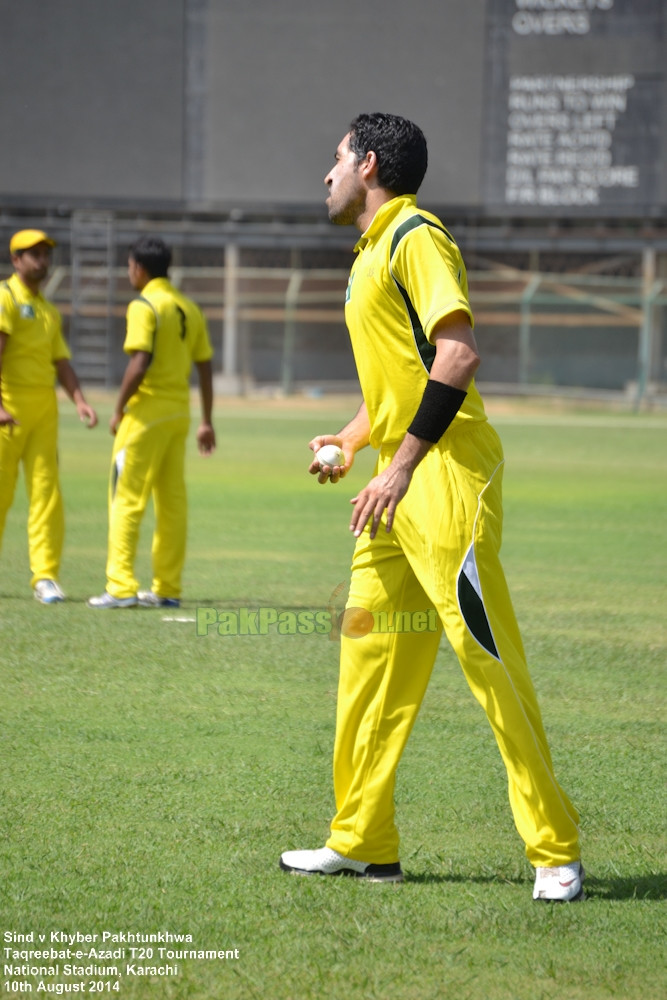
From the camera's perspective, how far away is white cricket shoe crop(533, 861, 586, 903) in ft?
11.3

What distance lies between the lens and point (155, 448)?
307 inches

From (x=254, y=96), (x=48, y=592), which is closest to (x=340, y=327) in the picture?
(x=254, y=96)

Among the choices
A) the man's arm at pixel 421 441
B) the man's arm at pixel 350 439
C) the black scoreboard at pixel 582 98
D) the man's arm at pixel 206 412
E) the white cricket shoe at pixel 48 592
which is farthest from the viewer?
the black scoreboard at pixel 582 98

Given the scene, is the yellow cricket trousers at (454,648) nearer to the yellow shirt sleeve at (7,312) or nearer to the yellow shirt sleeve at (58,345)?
the yellow shirt sleeve at (7,312)

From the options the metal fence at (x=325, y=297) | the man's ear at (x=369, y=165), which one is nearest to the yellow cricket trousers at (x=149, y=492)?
the man's ear at (x=369, y=165)

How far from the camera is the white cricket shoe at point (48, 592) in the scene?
7.79m

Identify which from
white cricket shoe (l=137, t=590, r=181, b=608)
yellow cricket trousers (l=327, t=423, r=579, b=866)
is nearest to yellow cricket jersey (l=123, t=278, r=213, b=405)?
white cricket shoe (l=137, t=590, r=181, b=608)

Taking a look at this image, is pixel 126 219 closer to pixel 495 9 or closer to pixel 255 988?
pixel 495 9

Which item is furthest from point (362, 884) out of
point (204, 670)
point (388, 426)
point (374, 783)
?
point (204, 670)

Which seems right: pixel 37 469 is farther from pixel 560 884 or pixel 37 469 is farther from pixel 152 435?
pixel 560 884

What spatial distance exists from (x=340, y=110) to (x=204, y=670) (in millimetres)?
28763

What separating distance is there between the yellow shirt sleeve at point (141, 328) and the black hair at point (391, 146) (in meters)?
4.21

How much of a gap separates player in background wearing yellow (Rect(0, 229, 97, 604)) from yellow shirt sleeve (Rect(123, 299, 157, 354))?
0.56m

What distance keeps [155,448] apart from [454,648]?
15.1 ft
